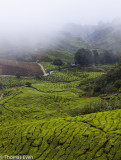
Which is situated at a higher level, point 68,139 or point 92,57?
point 92,57

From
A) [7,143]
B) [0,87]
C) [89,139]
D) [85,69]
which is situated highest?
[85,69]

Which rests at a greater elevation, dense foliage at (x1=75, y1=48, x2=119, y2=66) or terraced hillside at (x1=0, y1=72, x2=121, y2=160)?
dense foliage at (x1=75, y1=48, x2=119, y2=66)

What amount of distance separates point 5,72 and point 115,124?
297 feet

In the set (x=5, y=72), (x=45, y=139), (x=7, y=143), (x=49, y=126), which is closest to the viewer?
(x=45, y=139)

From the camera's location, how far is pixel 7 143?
2425cm

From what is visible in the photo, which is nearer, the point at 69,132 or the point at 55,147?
the point at 55,147

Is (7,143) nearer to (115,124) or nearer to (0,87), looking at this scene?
(115,124)

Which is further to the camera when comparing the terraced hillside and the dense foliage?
the dense foliage

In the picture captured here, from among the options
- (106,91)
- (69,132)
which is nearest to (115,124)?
(69,132)

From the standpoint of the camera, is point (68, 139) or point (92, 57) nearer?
point (68, 139)

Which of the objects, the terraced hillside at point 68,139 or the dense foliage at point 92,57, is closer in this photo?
the terraced hillside at point 68,139

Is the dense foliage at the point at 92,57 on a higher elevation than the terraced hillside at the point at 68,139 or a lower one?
higher

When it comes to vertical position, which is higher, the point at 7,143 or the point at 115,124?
the point at 115,124

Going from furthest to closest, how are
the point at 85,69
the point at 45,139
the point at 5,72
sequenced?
1. the point at 85,69
2. the point at 5,72
3. the point at 45,139
